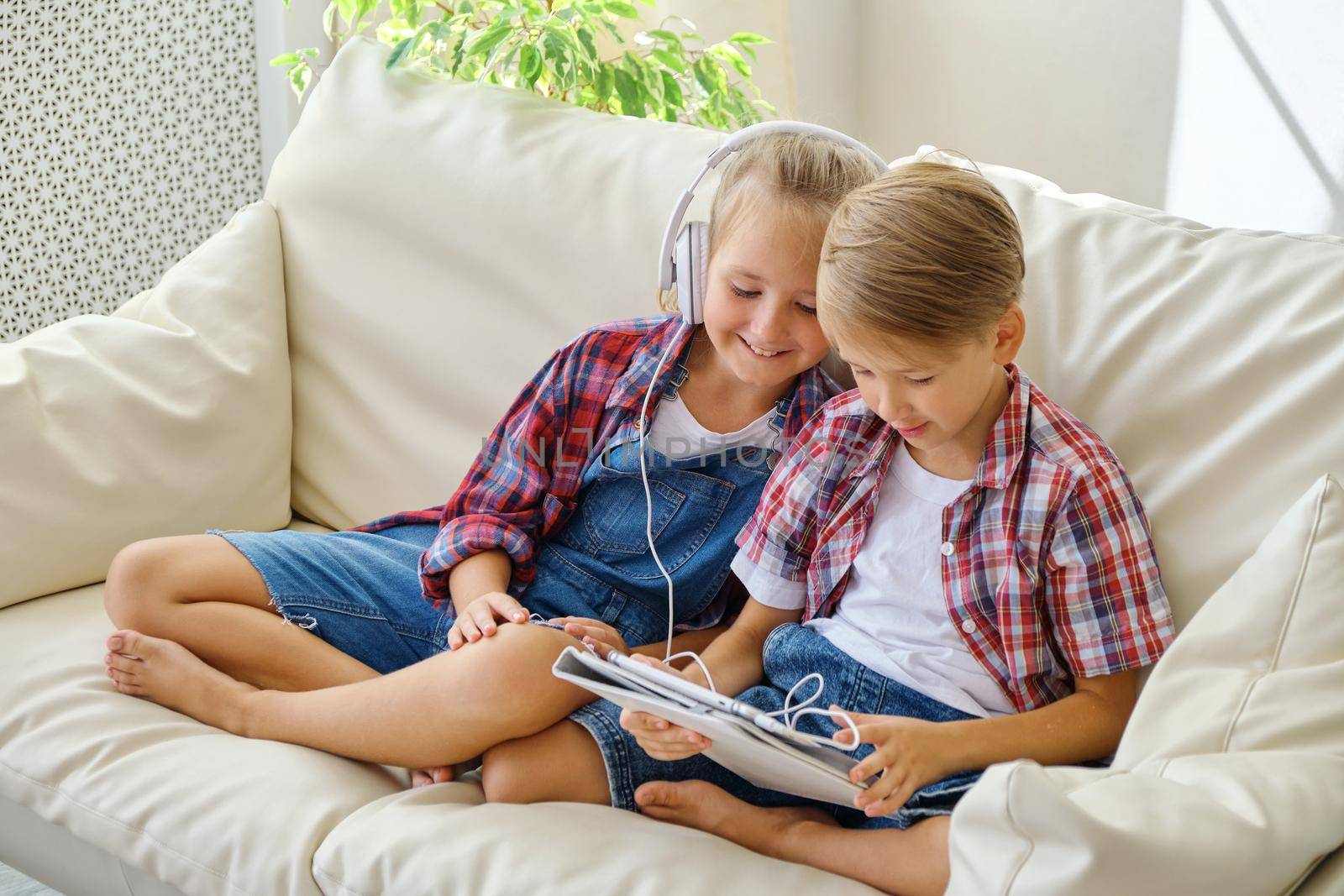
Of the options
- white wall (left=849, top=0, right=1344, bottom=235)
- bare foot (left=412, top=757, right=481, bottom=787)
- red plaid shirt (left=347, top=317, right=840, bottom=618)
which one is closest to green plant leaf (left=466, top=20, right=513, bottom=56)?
red plaid shirt (left=347, top=317, right=840, bottom=618)

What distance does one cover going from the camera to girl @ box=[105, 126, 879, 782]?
1197 millimetres

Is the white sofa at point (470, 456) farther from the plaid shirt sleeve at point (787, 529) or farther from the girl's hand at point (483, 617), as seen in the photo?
the plaid shirt sleeve at point (787, 529)

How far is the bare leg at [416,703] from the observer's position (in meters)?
1.12

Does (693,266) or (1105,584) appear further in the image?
(693,266)

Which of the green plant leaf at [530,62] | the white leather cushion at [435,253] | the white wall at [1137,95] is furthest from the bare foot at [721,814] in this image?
the white wall at [1137,95]

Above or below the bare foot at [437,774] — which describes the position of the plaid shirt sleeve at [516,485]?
above

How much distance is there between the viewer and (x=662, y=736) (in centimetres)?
100

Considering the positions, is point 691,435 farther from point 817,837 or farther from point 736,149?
point 817,837

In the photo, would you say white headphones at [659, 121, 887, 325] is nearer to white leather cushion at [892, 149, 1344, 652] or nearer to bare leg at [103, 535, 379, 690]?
white leather cushion at [892, 149, 1344, 652]

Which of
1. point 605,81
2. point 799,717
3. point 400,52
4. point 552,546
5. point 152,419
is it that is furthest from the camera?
point 605,81

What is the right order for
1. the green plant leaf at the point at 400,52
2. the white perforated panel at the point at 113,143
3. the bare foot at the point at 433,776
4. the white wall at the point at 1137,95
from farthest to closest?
the white wall at the point at 1137,95
the white perforated panel at the point at 113,143
the green plant leaf at the point at 400,52
the bare foot at the point at 433,776

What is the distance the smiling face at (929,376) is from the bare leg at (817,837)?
34cm

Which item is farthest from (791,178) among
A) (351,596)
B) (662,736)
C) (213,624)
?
(213,624)

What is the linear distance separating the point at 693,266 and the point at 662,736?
51 cm
